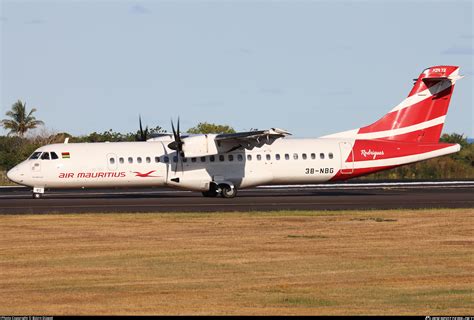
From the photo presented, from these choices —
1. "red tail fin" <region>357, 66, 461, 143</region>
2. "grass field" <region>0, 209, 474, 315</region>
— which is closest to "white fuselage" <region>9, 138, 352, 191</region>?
"red tail fin" <region>357, 66, 461, 143</region>

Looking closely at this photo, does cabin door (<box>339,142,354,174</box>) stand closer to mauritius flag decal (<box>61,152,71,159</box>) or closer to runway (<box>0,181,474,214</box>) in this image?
runway (<box>0,181,474,214</box>)

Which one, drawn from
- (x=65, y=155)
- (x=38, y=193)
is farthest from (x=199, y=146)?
(x=38, y=193)

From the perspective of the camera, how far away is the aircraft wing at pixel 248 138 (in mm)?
Result: 39594

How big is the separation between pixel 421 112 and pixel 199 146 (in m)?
12.3

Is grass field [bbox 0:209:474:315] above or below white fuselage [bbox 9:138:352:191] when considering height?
below

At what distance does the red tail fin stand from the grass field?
15647mm

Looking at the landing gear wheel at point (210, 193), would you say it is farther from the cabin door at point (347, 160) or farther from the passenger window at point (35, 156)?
the passenger window at point (35, 156)

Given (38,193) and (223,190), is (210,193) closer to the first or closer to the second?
(223,190)

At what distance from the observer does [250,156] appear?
41.6 metres

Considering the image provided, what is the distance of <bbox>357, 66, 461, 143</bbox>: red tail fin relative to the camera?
144 feet

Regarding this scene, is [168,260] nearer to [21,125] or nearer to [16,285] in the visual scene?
[16,285]

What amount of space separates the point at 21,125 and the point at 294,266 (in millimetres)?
78852

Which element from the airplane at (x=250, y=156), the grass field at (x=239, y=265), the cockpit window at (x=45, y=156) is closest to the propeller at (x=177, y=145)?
the airplane at (x=250, y=156)

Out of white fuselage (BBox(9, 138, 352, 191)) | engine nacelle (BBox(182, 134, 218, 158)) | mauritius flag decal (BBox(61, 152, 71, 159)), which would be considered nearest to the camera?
white fuselage (BBox(9, 138, 352, 191))
